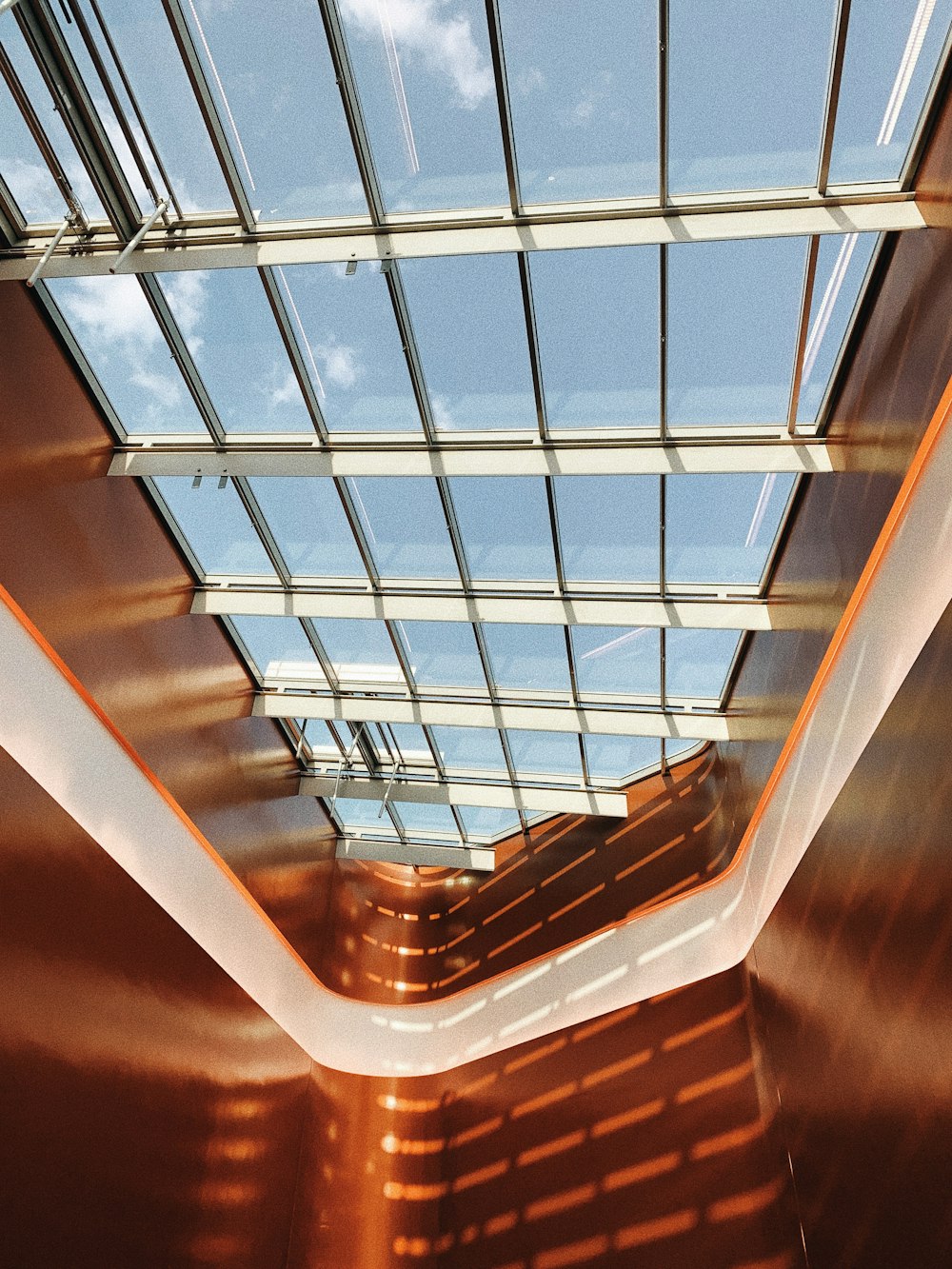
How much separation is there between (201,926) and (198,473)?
629 cm

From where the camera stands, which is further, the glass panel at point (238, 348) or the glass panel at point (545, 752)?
the glass panel at point (545, 752)

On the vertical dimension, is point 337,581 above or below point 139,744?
above

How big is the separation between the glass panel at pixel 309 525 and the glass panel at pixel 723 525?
15.0 feet

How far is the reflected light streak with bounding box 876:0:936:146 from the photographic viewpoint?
7707mm

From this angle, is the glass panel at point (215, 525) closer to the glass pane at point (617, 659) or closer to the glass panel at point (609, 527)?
the glass panel at point (609, 527)

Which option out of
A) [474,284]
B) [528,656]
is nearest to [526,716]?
[528,656]

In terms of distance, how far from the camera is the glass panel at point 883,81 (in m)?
7.77

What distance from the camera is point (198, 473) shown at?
39.7ft

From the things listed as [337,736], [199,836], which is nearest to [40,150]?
[199,836]

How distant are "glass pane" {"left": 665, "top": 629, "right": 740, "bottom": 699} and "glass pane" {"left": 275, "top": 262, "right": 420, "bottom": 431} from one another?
5918 mm

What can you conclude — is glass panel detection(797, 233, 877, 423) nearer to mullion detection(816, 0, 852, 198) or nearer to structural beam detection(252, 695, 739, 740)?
mullion detection(816, 0, 852, 198)

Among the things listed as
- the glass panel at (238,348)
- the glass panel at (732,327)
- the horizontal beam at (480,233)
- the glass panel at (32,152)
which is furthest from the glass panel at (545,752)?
the glass panel at (32,152)

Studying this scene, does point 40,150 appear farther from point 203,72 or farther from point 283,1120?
point 283,1120

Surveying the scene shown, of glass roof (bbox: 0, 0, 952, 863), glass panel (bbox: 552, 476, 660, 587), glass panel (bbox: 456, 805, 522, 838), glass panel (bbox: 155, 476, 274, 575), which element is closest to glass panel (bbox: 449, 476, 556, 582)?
glass roof (bbox: 0, 0, 952, 863)
